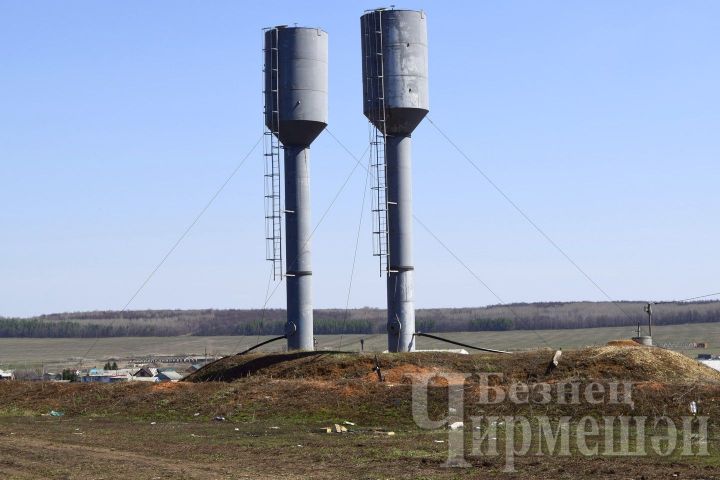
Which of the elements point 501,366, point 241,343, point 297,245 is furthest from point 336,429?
point 241,343

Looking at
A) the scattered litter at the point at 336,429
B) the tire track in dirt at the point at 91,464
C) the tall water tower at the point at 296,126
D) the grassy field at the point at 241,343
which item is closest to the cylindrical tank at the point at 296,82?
the tall water tower at the point at 296,126

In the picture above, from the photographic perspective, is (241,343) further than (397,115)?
Yes

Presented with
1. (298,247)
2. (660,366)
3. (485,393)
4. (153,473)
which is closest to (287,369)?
(298,247)

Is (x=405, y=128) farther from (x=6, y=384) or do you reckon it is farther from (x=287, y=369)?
(x=6, y=384)

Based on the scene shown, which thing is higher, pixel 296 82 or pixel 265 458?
pixel 296 82

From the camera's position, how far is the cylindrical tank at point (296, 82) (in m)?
49.7

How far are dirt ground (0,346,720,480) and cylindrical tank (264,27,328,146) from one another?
32.9 feet

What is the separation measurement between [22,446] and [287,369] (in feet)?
54.9

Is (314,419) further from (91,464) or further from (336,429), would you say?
(91,464)

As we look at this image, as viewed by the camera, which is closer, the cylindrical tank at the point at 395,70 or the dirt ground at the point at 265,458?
the dirt ground at the point at 265,458

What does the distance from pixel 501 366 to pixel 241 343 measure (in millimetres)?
114771

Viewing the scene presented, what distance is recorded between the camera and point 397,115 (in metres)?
47.8

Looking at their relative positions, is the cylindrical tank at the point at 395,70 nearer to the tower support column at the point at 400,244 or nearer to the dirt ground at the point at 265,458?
the tower support column at the point at 400,244

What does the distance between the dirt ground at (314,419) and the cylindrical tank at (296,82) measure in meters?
10.0
